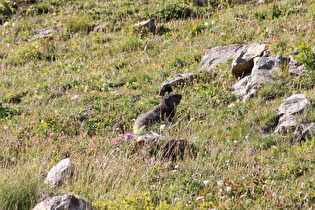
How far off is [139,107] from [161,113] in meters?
0.86

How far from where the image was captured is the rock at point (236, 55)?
787 centimetres

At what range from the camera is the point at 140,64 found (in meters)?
9.69

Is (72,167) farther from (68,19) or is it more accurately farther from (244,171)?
(68,19)

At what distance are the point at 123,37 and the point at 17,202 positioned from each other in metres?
8.53

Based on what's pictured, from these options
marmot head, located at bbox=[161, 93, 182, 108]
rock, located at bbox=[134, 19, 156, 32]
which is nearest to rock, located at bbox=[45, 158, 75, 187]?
marmot head, located at bbox=[161, 93, 182, 108]

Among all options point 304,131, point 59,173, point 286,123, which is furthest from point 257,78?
point 59,173

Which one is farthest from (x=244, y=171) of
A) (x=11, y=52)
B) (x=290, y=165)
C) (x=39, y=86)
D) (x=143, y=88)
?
(x=11, y=52)

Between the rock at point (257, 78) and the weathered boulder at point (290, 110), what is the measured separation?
100 cm

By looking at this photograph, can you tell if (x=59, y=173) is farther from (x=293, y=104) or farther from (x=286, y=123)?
(x=293, y=104)

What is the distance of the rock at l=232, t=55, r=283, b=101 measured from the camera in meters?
7.02

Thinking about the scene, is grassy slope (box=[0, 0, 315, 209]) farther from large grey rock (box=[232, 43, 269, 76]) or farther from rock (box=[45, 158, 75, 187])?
large grey rock (box=[232, 43, 269, 76])

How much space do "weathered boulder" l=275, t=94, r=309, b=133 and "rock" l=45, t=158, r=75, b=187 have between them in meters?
3.62

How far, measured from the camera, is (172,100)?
23.3ft

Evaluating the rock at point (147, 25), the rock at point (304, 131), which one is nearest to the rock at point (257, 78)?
the rock at point (304, 131)
